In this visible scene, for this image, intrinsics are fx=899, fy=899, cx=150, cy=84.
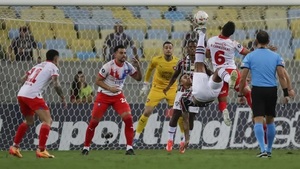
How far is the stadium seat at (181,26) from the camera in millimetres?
19797

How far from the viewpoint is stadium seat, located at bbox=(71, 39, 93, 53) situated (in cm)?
1944

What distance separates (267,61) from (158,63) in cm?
541

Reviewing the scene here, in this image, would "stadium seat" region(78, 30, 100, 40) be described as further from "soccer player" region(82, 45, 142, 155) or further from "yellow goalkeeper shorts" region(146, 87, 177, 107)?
"soccer player" region(82, 45, 142, 155)

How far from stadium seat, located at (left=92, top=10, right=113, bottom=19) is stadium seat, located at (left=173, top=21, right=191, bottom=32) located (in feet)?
4.74

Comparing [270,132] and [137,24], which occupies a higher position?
[137,24]

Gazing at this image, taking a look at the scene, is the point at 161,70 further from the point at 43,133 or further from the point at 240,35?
the point at 43,133

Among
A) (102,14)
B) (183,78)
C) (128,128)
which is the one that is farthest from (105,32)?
(128,128)

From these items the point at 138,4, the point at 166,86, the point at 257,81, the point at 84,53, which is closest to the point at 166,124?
the point at 166,86

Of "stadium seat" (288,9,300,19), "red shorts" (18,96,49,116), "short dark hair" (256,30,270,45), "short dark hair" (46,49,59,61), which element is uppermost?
"short dark hair" (256,30,270,45)

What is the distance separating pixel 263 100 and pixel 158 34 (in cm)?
702

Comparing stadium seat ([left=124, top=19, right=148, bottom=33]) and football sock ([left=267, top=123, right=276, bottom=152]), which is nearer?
football sock ([left=267, top=123, right=276, bottom=152])

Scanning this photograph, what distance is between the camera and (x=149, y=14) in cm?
2003

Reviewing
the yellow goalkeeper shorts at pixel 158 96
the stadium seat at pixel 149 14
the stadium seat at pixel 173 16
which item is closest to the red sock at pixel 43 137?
the yellow goalkeeper shorts at pixel 158 96

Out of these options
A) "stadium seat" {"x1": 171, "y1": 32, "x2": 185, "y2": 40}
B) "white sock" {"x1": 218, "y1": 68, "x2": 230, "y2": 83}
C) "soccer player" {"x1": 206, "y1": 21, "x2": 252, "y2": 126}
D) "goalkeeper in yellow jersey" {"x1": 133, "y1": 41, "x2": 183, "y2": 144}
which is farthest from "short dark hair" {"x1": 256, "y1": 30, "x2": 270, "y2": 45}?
"stadium seat" {"x1": 171, "y1": 32, "x2": 185, "y2": 40}
